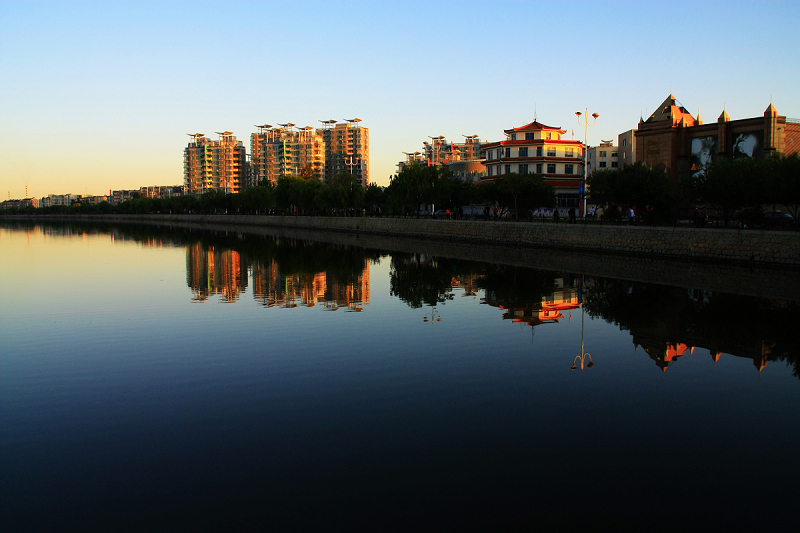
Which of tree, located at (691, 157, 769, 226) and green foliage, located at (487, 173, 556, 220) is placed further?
green foliage, located at (487, 173, 556, 220)

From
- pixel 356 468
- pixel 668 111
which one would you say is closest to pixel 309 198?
pixel 668 111

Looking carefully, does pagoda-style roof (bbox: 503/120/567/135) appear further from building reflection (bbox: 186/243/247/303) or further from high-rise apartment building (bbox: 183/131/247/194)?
high-rise apartment building (bbox: 183/131/247/194)

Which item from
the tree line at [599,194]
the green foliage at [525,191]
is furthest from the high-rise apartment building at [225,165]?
the green foliage at [525,191]

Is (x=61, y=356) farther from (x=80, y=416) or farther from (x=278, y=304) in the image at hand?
(x=278, y=304)

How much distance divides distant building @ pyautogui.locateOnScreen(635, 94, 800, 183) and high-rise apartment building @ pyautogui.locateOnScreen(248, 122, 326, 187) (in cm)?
12188

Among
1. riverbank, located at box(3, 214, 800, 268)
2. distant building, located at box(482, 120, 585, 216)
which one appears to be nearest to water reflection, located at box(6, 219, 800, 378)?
riverbank, located at box(3, 214, 800, 268)

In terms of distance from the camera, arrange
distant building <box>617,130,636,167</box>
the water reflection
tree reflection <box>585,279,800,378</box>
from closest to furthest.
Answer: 1. tree reflection <box>585,279,800,378</box>
2. the water reflection
3. distant building <box>617,130,636,167</box>

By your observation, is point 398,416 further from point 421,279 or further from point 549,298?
point 421,279

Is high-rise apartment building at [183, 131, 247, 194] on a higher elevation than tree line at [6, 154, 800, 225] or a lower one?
higher

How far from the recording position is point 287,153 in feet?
583

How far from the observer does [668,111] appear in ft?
202

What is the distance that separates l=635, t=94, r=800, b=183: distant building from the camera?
51000 mm

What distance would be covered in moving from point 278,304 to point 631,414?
13802 millimetres

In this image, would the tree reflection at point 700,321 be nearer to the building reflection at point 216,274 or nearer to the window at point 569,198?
the building reflection at point 216,274
